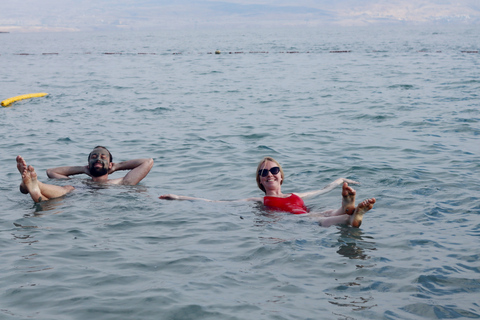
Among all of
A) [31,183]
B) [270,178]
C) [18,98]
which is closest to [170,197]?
[270,178]

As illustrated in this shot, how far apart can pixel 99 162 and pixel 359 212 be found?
497cm

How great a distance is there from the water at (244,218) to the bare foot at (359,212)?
0.25m

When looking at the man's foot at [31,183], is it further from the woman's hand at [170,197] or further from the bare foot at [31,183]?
the woman's hand at [170,197]

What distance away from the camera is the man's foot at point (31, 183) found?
29.2 feet

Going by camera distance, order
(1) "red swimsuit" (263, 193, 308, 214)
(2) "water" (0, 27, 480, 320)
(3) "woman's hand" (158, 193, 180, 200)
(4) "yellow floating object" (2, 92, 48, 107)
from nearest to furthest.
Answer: (2) "water" (0, 27, 480, 320), (1) "red swimsuit" (263, 193, 308, 214), (3) "woman's hand" (158, 193, 180, 200), (4) "yellow floating object" (2, 92, 48, 107)

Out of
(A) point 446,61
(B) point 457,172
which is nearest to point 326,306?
(B) point 457,172

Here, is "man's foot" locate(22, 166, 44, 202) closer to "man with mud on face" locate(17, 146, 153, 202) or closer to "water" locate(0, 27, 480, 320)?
"man with mud on face" locate(17, 146, 153, 202)

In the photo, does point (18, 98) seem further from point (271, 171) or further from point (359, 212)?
point (359, 212)

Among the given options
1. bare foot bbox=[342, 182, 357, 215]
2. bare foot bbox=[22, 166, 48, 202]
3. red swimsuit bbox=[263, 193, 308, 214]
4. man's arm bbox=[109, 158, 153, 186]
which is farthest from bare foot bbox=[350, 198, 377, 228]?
bare foot bbox=[22, 166, 48, 202]

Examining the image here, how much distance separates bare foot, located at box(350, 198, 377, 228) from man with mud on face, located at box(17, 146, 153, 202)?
4665 millimetres

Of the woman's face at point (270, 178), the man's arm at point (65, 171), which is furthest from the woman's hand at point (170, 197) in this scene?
the man's arm at point (65, 171)

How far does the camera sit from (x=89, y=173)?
10.7m

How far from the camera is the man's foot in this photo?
8.91 meters

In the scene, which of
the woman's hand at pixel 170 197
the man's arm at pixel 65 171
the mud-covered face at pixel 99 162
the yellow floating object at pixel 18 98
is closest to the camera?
the woman's hand at pixel 170 197
